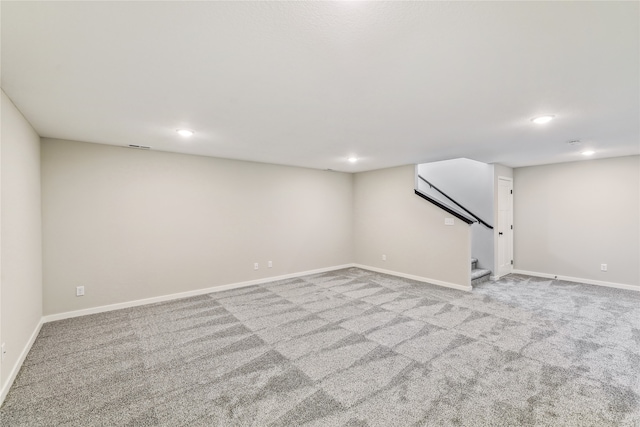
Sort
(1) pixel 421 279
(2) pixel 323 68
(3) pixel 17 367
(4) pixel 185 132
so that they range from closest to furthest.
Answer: (2) pixel 323 68 → (3) pixel 17 367 → (4) pixel 185 132 → (1) pixel 421 279

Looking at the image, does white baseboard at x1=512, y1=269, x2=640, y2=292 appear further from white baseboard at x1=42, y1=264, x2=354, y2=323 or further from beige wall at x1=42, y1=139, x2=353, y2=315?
white baseboard at x1=42, y1=264, x2=354, y2=323

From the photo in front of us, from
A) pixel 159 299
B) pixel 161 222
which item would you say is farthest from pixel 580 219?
pixel 159 299

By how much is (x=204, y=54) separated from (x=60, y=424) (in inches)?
102

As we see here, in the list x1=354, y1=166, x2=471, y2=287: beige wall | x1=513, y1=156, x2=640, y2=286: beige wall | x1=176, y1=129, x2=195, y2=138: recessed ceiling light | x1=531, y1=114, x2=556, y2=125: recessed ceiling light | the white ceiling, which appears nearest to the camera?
the white ceiling

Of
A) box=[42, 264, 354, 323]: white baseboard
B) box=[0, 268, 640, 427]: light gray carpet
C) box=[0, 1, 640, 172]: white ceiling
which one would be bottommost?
box=[0, 268, 640, 427]: light gray carpet

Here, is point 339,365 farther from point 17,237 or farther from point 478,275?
point 478,275

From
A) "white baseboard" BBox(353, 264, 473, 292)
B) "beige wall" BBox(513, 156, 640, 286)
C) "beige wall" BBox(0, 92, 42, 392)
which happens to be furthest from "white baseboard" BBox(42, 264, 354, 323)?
"beige wall" BBox(513, 156, 640, 286)

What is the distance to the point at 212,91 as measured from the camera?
88.8 inches

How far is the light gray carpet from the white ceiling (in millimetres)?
2309

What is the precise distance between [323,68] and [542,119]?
95.7 inches

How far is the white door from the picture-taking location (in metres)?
5.83

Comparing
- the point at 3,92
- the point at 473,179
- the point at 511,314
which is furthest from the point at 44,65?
the point at 473,179

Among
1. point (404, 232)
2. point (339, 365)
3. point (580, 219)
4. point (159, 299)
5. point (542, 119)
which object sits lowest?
point (339, 365)

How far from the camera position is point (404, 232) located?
234 inches
